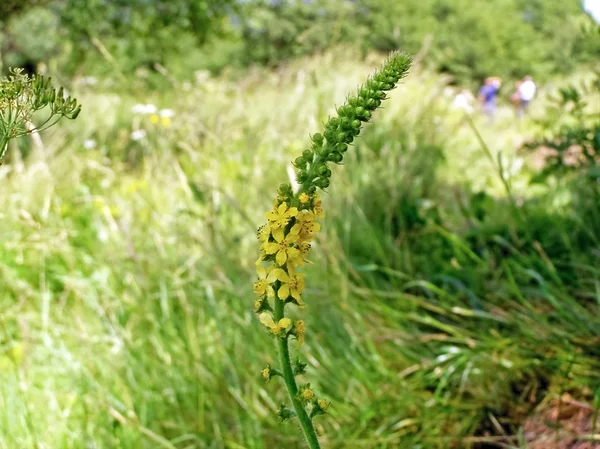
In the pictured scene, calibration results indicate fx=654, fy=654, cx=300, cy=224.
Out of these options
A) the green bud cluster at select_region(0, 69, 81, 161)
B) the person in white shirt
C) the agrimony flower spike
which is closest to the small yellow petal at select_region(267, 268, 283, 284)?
the agrimony flower spike

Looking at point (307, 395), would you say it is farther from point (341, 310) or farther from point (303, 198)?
point (341, 310)

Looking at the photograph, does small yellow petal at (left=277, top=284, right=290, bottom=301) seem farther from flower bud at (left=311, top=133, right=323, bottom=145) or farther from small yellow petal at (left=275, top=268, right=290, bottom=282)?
flower bud at (left=311, top=133, right=323, bottom=145)

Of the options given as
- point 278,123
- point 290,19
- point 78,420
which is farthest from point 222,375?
point 290,19

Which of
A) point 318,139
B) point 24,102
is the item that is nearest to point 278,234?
point 318,139

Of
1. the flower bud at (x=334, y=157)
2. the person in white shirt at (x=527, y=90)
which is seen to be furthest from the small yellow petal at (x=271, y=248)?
the person in white shirt at (x=527, y=90)

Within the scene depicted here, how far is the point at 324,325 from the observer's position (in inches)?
81.7

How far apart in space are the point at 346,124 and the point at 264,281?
19 cm

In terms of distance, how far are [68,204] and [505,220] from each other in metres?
2.34

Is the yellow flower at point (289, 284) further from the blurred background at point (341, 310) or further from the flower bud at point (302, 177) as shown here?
the blurred background at point (341, 310)

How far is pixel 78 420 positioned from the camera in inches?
72.4

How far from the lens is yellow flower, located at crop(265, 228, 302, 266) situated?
0.69 metres

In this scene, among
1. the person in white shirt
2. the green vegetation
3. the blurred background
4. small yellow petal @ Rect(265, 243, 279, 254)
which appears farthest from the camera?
the green vegetation

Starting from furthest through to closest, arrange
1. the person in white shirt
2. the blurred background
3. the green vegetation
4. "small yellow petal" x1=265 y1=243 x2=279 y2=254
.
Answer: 1. the green vegetation
2. the person in white shirt
3. the blurred background
4. "small yellow petal" x1=265 y1=243 x2=279 y2=254

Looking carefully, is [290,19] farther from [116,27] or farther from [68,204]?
[68,204]
